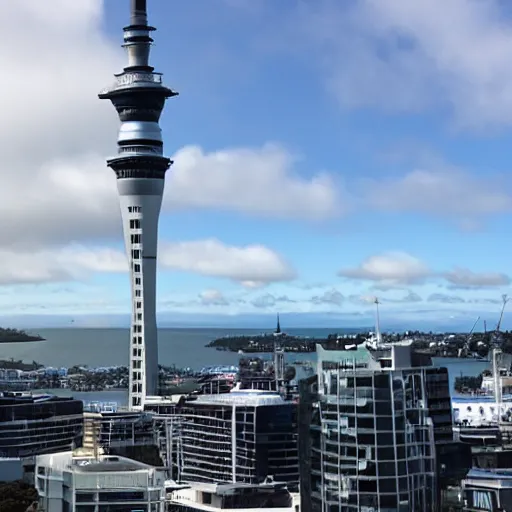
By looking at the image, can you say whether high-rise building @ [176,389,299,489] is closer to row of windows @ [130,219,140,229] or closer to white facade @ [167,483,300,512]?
white facade @ [167,483,300,512]

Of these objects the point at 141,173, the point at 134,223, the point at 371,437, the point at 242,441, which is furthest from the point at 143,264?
the point at 371,437

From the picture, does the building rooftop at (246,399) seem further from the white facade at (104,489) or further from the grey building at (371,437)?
the white facade at (104,489)

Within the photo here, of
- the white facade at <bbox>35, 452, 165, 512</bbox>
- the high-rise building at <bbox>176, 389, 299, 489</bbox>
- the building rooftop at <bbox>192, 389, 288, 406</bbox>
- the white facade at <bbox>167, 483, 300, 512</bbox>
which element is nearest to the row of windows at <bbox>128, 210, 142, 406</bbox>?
the building rooftop at <bbox>192, 389, 288, 406</bbox>

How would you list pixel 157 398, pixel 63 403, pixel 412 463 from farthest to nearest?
pixel 157 398, pixel 63 403, pixel 412 463

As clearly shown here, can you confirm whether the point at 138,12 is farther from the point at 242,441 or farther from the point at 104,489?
the point at 104,489

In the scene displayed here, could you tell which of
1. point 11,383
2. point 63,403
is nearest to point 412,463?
point 63,403

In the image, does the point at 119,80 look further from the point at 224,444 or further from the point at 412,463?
the point at 412,463

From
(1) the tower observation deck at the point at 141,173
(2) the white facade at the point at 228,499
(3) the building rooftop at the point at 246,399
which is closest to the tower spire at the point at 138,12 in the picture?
(1) the tower observation deck at the point at 141,173
